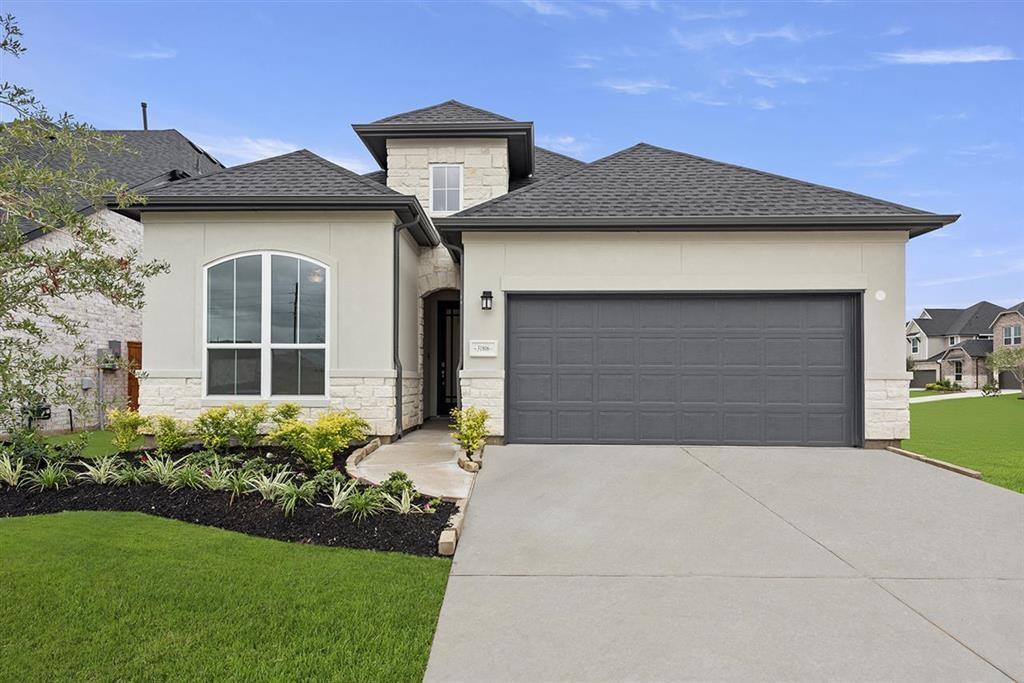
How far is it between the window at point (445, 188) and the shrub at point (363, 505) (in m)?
8.08

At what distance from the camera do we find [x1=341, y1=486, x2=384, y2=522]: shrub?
17.6 feet

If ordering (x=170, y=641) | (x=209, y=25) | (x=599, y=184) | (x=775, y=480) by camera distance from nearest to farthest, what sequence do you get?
(x=170, y=641) → (x=775, y=480) → (x=599, y=184) → (x=209, y=25)

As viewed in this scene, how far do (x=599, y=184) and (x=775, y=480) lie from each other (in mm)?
5798

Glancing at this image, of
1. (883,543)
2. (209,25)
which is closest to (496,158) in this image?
(209,25)

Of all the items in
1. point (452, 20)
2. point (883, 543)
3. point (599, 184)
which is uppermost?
point (452, 20)

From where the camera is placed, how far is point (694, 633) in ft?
11.2

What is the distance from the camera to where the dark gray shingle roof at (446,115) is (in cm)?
1245

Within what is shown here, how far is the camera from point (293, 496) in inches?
222

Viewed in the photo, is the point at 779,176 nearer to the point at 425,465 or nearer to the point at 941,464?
the point at 941,464

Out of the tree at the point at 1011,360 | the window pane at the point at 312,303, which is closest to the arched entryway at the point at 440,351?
the window pane at the point at 312,303

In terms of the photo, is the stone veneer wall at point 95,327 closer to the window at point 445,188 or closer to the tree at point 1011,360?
the window at point 445,188

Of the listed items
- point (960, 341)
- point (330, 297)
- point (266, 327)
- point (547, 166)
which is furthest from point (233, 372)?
point (960, 341)

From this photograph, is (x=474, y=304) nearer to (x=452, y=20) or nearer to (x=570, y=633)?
(x=570, y=633)

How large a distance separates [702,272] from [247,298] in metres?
7.49
